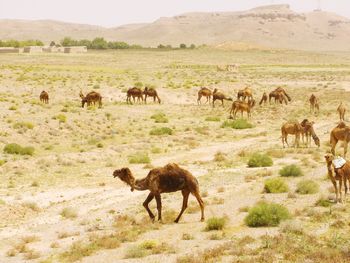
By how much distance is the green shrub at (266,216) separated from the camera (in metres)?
15.1

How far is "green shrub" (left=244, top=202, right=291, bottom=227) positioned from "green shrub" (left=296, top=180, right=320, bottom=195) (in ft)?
11.0

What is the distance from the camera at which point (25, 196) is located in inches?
839

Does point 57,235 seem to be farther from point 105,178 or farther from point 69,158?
point 69,158

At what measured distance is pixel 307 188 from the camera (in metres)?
18.5

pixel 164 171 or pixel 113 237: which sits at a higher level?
pixel 164 171

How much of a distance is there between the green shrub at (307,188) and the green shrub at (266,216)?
336cm

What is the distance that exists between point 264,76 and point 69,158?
53.8 meters

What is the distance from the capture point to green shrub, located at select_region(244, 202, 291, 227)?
1508cm

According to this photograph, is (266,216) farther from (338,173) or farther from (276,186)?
(276,186)

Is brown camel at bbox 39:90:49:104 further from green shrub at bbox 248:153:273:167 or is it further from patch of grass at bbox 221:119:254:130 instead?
green shrub at bbox 248:153:273:167

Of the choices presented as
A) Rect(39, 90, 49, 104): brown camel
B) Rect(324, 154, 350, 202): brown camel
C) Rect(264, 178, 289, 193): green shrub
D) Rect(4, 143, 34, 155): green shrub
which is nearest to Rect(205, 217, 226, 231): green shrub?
Rect(324, 154, 350, 202): brown camel

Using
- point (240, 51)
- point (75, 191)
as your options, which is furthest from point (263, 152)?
point (240, 51)

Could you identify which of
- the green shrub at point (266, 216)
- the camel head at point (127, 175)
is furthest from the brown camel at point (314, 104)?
→ the camel head at point (127, 175)

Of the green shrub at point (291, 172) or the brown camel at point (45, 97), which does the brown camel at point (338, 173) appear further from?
the brown camel at point (45, 97)
